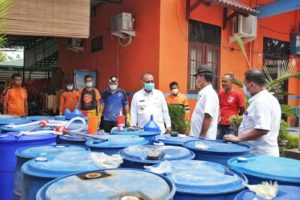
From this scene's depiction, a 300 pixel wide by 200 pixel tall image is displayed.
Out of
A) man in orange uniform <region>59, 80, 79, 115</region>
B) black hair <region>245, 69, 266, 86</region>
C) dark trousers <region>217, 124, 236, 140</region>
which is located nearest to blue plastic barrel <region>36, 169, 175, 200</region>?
black hair <region>245, 69, 266, 86</region>

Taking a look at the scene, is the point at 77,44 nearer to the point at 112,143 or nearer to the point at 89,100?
the point at 89,100

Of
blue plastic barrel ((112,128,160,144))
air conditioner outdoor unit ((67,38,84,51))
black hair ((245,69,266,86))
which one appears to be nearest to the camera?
black hair ((245,69,266,86))

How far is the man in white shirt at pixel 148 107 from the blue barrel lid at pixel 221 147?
182 cm

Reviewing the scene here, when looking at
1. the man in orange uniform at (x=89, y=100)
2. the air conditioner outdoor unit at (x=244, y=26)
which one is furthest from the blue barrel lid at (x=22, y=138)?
the air conditioner outdoor unit at (x=244, y=26)

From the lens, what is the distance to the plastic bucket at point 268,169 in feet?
5.75

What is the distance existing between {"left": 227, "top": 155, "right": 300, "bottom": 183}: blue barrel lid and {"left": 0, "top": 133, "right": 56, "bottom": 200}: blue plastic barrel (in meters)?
1.70

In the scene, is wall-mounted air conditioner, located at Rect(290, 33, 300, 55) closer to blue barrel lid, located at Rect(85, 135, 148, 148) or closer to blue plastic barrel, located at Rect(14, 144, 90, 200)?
blue barrel lid, located at Rect(85, 135, 148, 148)

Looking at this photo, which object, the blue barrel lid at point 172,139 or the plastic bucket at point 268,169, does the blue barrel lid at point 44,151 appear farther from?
the plastic bucket at point 268,169

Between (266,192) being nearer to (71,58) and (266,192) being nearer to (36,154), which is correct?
(36,154)

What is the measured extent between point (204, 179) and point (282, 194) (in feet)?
1.31

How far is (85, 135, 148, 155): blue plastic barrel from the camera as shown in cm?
243

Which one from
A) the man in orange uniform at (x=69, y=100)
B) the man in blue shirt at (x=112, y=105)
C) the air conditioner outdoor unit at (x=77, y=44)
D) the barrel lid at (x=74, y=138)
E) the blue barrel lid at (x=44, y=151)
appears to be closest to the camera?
the blue barrel lid at (x=44, y=151)

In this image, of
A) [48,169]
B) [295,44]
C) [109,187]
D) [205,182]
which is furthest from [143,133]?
[295,44]

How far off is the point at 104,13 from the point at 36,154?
7.00 metres
